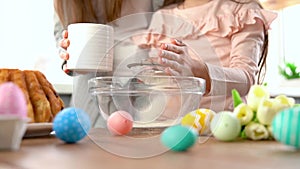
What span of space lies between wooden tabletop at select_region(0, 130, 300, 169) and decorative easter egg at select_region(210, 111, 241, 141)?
0.06 ft

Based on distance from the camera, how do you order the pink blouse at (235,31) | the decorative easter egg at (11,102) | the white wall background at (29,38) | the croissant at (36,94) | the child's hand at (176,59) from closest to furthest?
the decorative easter egg at (11,102), the child's hand at (176,59), the croissant at (36,94), the pink blouse at (235,31), the white wall background at (29,38)

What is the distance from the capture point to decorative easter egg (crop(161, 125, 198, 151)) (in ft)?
Answer: 1.68

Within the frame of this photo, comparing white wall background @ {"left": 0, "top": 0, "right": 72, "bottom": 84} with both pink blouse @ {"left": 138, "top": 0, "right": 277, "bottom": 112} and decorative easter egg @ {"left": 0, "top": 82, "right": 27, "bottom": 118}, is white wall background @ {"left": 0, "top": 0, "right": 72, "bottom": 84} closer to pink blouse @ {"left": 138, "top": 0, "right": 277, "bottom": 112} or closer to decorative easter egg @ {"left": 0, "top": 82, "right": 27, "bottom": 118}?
pink blouse @ {"left": 138, "top": 0, "right": 277, "bottom": 112}

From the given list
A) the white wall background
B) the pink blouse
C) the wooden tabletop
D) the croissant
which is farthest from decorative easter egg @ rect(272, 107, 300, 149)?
the white wall background

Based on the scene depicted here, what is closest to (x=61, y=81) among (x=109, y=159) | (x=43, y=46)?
(x=43, y=46)

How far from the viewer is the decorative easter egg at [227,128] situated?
0.63 metres

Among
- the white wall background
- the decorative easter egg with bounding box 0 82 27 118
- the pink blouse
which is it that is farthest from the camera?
the white wall background

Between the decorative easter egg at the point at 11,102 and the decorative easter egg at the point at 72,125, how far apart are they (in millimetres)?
93

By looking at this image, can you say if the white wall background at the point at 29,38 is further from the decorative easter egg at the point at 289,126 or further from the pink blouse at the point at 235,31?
the decorative easter egg at the point at 289,126

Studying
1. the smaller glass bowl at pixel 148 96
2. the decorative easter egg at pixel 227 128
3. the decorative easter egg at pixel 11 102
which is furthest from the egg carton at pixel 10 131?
the decorative easter egg at pixel 227 128

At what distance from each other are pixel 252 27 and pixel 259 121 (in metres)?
0.78

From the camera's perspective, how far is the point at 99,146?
23.7 inches

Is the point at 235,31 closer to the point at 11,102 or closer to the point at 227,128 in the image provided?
the point at 227,128

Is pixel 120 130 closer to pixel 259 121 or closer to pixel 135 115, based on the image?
pixel 135 115
